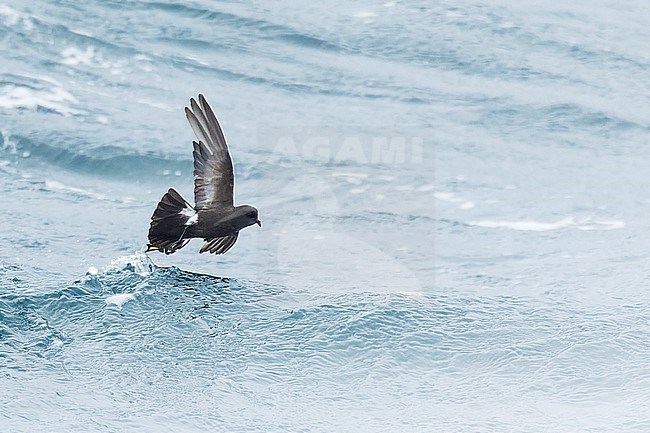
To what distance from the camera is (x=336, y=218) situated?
907cm

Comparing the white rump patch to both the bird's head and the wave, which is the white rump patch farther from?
the wave

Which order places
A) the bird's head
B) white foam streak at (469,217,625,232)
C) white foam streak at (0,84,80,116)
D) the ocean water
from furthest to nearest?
1. white foam streak at (0,84,80,116)
2. white foam streak at (469,217,625,232)
3. the bird's head
4. the ocean water

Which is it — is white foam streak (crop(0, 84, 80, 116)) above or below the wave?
above

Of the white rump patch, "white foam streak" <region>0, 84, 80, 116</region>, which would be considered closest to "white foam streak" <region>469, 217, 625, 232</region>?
the white rump patch

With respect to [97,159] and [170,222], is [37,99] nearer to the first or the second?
[97,159]

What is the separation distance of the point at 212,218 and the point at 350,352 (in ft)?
3.99

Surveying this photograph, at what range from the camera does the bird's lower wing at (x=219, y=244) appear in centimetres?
694

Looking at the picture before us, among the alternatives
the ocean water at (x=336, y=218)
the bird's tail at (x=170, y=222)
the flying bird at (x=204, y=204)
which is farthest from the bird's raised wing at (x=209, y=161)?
the ocean water at (x=336, y=218)

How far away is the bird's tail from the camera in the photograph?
6631 millimetres

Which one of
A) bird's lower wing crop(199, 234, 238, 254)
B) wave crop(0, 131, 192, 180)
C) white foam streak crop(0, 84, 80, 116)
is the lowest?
wave crop(0, 131, 192, 180)

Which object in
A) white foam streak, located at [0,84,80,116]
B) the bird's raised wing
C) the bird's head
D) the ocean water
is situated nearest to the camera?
the ocean water

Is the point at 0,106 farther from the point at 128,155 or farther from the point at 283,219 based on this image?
the point at 283,219

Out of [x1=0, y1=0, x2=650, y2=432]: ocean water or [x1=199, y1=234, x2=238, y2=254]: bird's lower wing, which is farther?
[x1=199, y1=234, x2=238, y2=254]: bird's lower wing

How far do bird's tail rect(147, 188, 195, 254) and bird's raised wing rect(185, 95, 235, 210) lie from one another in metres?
0.13
